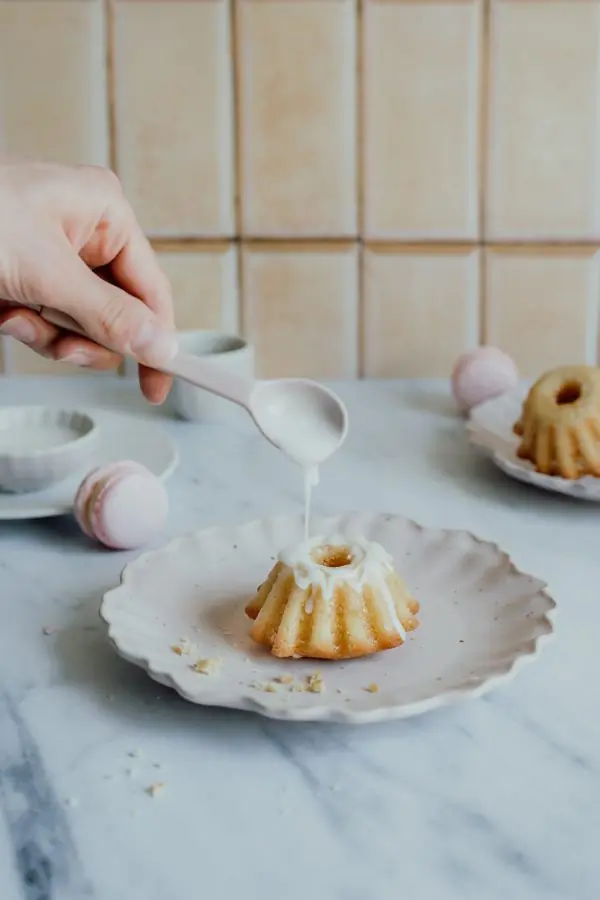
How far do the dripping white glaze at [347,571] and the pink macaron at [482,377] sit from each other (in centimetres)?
47

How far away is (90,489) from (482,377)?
458mm

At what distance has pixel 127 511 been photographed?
814mm

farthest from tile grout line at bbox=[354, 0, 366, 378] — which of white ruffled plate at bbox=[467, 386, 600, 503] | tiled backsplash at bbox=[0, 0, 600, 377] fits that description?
white ruffled plate at bbox=[467, 386, 600, 503]

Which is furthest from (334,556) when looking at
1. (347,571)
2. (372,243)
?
(372,243)

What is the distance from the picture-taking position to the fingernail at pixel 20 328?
0.87 meters

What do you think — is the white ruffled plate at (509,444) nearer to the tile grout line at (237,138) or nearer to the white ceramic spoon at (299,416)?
the white ceramic spoon at (299,416)

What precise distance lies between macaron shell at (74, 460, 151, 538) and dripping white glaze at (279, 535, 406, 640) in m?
0.19

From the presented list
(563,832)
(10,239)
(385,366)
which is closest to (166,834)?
(563,832)

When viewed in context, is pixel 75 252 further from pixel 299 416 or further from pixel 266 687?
pixel 266 687

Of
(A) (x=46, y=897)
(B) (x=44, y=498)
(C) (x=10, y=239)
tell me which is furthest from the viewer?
(B) (x=44, y=498)

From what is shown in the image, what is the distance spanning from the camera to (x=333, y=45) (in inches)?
49.3

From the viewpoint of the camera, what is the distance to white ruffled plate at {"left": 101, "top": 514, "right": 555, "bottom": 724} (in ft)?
1.93

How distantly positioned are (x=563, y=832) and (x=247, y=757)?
0.15 meters

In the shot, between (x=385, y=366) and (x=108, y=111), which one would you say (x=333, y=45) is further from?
(x=385, y=366)
